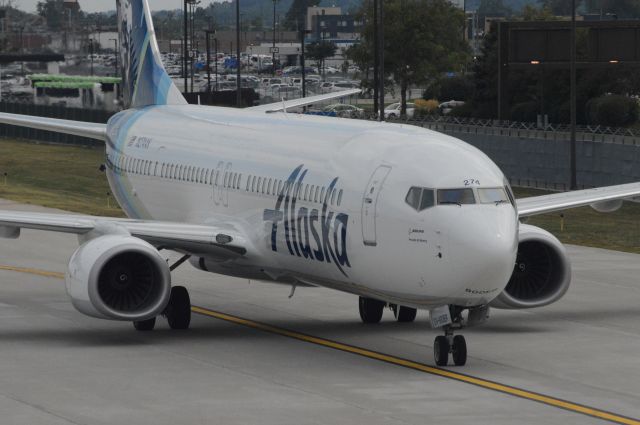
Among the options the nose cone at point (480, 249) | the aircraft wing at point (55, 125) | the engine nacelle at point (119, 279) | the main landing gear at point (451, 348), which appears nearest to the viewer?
the nose cone at point (480, 249)

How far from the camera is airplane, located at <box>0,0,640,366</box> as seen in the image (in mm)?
22812

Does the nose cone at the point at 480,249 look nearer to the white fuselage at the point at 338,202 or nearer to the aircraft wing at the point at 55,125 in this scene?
the white fuselage at the point at 338,202

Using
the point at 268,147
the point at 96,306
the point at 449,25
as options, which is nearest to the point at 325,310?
the point at 268,147

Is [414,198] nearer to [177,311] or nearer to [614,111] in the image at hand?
[177,311]

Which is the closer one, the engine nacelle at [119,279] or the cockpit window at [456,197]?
the cockpit window at [456,197]

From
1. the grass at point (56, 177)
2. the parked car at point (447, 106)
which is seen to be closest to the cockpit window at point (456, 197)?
the grass at point (56, 177)

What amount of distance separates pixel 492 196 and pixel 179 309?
7.98 m

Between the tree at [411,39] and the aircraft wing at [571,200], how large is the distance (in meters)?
82.9

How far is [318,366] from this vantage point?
24.4m

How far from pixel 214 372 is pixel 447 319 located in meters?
3.73

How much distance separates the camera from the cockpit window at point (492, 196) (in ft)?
75.1

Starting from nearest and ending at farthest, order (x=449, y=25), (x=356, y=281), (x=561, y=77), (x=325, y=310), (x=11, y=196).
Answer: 1. (x=356, y=281)
2. (x=325, y=310)
3. (x=11, y=196)
4. (x=561, y=77)
5. (x=449, y=25)

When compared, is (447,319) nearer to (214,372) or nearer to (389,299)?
(389,299)

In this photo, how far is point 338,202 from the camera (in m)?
25.0
